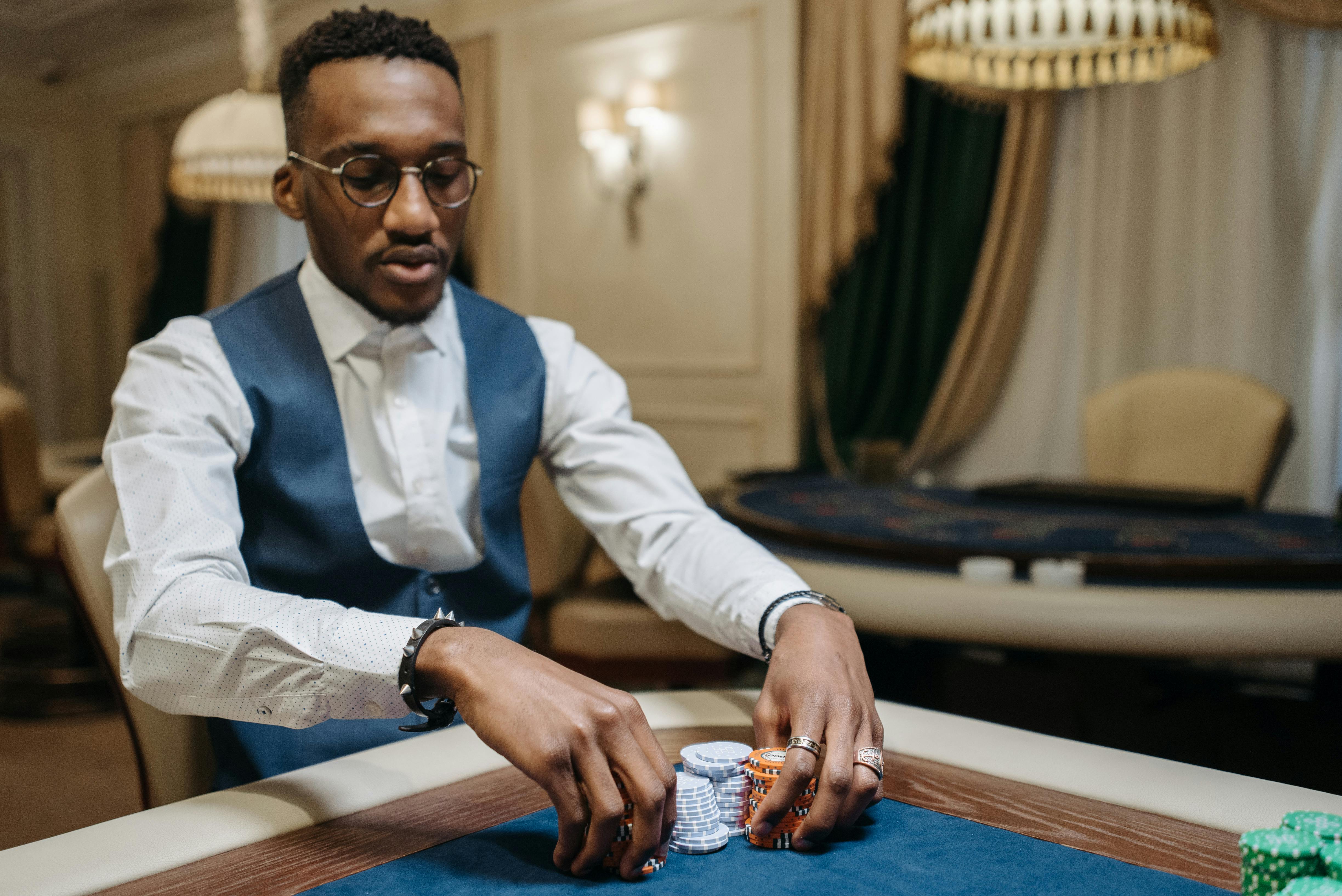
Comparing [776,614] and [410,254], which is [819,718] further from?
[410,254]

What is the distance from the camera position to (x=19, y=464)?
3.70 m

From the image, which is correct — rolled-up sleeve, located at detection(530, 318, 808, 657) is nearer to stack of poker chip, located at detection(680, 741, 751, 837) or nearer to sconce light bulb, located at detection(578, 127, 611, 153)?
stack of poker chip, located at detection(680, 741, 751, 837)

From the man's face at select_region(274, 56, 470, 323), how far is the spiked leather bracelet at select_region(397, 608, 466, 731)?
1.49 feet

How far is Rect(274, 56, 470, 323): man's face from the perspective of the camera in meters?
1.12

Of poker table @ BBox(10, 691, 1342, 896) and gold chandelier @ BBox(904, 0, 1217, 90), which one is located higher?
gold chandelier @ BBox(904, 0, 1217, 90)

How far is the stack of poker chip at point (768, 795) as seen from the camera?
0.75 meters

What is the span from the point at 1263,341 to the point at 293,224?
5.36 meters

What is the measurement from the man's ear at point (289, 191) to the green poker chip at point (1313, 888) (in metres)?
1.06

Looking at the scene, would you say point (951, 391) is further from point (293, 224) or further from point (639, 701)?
point (293, 224)

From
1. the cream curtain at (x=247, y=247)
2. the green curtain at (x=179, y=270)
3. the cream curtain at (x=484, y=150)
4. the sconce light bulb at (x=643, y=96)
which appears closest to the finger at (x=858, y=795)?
the sconce light bulb at (x=643, y=96)

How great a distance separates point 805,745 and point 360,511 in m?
0.61

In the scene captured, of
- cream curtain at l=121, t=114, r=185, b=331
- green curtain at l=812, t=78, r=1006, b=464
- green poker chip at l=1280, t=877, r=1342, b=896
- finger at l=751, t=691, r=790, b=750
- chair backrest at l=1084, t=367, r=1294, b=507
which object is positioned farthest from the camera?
cream curtain at l=121, t=114, r=185, b=331

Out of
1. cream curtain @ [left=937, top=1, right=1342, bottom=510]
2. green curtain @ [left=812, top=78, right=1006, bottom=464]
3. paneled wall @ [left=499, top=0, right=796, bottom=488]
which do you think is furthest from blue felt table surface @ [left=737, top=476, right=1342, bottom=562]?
paneled wall @ [left=499, top=0, right=796, bottom=488]

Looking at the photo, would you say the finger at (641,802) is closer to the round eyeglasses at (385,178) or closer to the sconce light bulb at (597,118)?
the round eyeglasses at (385,178)
